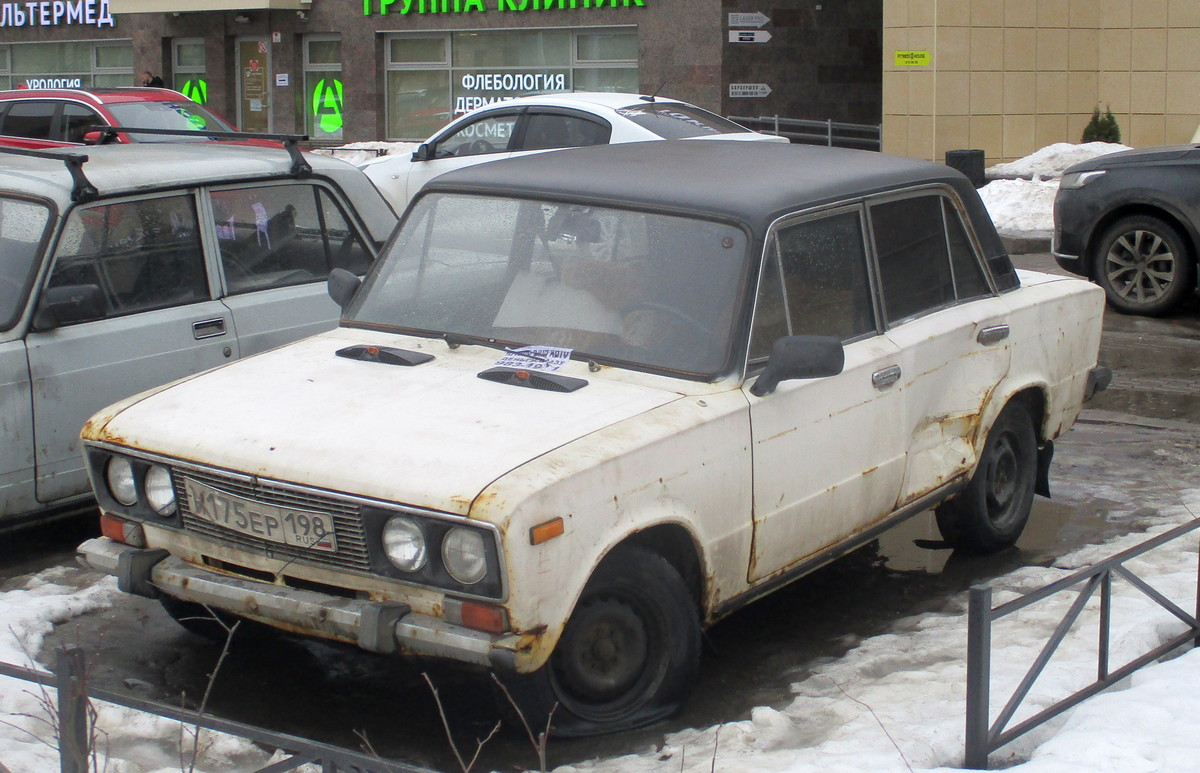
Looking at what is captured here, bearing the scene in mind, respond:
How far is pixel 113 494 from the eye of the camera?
436 centimetres

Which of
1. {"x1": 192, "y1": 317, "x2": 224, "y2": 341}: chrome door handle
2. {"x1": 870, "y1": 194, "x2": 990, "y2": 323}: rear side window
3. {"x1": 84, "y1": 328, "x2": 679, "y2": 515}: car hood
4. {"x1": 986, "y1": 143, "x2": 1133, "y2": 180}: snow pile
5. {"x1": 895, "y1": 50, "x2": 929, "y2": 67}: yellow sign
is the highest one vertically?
{"x1": 895, "y1": 50, "x2": 929, "y2": 67}: yellow sign

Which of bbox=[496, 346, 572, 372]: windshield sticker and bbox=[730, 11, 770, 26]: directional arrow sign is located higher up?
bbox=[730, 11, 770, 26]: directional arrow sign

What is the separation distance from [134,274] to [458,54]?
1920 cm

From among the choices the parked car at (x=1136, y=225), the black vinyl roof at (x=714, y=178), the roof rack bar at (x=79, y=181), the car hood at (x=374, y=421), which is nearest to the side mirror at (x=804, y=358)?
the car hood at (x=374, y=421)

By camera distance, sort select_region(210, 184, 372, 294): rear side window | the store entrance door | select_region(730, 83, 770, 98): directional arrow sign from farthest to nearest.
Result: the store entrance door, select_region(730, 83, 770, 98): directional arrow sign, select_region(210, 184, 372, 294): rear side window

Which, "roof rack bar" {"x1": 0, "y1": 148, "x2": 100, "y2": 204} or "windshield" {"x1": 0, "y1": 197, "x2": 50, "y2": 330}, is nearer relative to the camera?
"windshield" {"x1": 0, "y1": 197, "x2": 50, "y2": 330}

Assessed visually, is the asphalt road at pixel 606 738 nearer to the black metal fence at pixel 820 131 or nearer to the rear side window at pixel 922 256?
the rear side window at pixel 922 256

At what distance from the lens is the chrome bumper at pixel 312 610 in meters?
3.62

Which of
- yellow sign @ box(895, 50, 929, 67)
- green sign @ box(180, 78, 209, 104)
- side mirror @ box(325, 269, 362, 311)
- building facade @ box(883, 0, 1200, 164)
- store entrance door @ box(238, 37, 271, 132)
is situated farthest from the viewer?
green sign @ box(180, 78, 209, 104)

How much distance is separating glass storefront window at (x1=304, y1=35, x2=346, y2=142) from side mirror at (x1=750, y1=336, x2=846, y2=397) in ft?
72.4

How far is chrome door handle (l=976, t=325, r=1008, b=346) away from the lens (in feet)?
17.6

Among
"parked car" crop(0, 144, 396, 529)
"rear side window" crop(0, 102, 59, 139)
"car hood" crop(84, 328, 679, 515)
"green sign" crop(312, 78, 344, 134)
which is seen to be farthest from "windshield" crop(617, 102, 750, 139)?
"green sign" crop(312, 78, 344, 134)

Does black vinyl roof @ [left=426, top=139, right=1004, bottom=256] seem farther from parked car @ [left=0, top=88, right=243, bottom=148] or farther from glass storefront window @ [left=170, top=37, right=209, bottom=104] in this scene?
glass storefront window @ [left=170, top=37, right=209, bottom=104]

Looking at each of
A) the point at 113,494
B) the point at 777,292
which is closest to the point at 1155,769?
the point at 777,292
